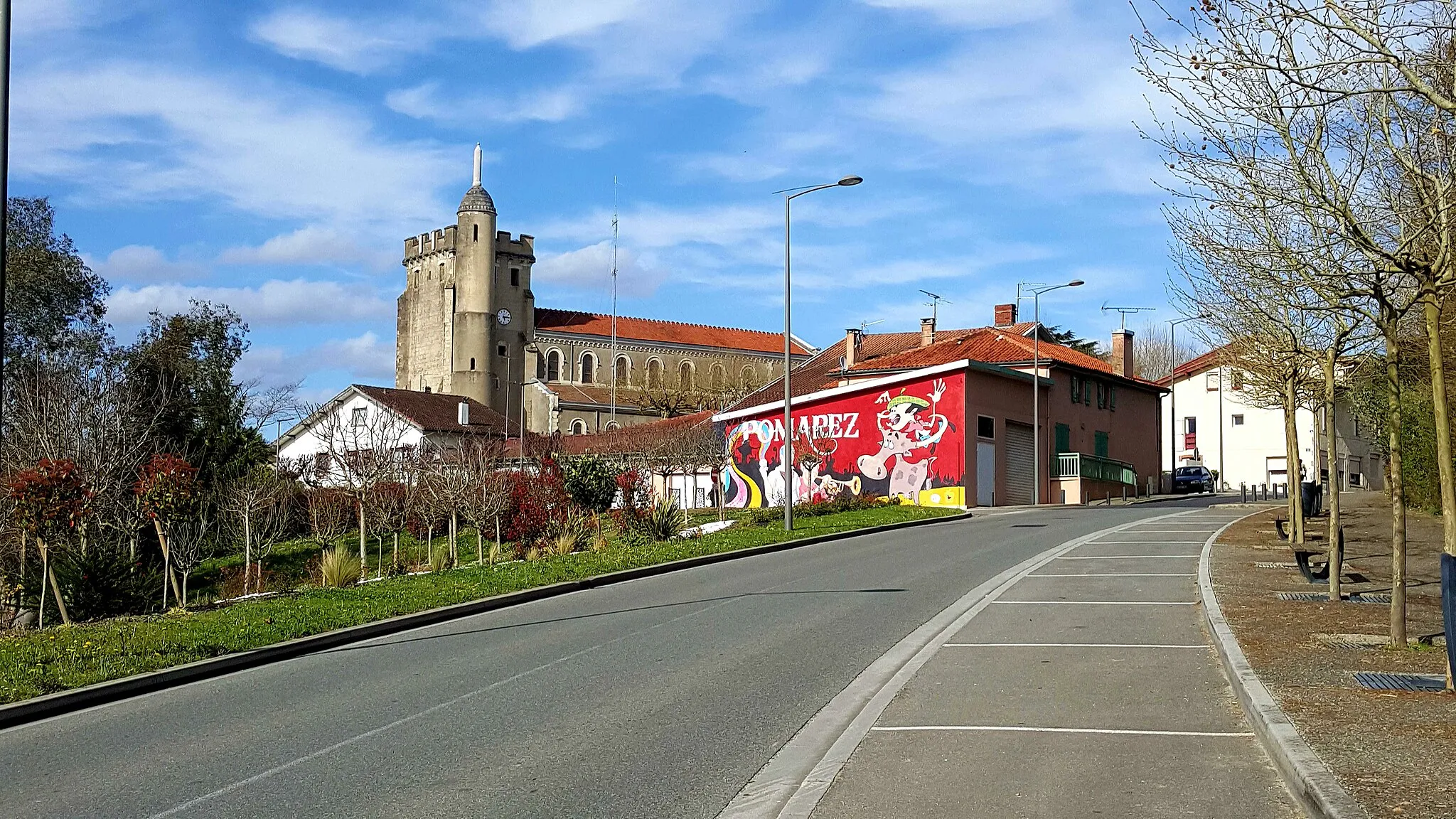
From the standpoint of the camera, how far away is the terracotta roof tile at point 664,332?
10975 cm

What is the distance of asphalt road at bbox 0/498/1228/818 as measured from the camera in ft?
23.2

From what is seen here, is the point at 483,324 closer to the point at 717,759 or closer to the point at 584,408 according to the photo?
the point at 584,408

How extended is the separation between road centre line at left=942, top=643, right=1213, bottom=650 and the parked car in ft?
184

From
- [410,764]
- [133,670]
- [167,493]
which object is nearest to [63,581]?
[167,493]

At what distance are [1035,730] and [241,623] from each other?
985cm

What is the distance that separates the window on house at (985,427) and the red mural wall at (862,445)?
4.70 ft

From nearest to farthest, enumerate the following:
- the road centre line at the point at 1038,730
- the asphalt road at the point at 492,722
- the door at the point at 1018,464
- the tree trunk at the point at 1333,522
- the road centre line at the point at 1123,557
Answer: the asphalt road at the point at 492,722 → the road centre line at the point at 1038,730 → the tree trunk at the point at 1333,522 → the road centre line at the point at 1123,557 → the door at the point at 1018,464

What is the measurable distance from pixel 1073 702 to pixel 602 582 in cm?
1174

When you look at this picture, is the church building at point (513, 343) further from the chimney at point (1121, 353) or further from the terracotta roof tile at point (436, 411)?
the chimney at point (1121, 353)

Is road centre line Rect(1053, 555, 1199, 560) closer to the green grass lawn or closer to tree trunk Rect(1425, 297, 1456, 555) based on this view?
the green grass lawn

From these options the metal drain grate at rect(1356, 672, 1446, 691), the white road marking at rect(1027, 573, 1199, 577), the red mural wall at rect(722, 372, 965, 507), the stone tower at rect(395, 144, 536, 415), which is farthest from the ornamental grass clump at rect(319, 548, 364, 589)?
the stone tower at rect(395, 144, 536, 415)

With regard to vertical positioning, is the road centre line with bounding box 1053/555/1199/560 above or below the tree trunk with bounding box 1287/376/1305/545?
below

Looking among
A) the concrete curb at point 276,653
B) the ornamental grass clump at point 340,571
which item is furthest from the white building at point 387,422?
the concrete curb at point 276,653

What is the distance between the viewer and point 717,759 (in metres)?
7.81
